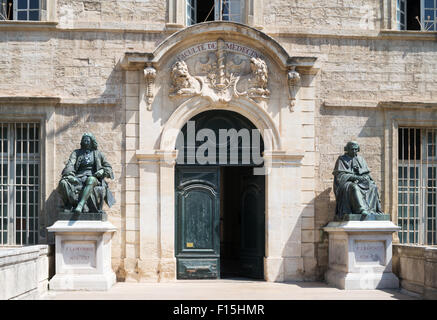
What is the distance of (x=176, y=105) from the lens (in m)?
11.5

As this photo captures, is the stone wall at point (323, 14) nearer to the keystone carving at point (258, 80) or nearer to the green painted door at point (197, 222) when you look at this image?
the keystone carving at point (258, 80)

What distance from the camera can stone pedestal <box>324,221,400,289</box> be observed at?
10.4 m

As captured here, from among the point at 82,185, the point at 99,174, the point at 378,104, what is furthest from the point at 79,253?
the point at 378,104

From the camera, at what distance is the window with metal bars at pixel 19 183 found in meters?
11.4

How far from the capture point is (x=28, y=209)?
1146 centimetres

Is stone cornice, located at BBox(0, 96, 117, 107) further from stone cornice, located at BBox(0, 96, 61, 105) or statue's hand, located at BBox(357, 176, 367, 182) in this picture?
statue's hand, located at BBox(357, 176, 367, 182)

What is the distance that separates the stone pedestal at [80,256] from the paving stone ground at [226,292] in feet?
0.57

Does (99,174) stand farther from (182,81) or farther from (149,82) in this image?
(182,81)

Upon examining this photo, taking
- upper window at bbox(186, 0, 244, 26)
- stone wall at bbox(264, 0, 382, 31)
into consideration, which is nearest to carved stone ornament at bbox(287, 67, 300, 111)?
stone wall at bbox(264, 0, 382, 31)

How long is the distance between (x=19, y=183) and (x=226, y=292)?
433 cm

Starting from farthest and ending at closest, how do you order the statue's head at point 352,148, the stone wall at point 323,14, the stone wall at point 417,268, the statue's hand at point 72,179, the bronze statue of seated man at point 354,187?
the stone wall at point 323,14
the statue's head at point 352,148
the bronze statue of seated man at point 354,187
the statue's hand at point 72,179
the stone wall at point 417,268

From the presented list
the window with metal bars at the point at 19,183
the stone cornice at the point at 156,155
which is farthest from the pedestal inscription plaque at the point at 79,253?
the stone cornice at the point at 156,155

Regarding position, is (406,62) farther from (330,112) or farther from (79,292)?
(79,292)

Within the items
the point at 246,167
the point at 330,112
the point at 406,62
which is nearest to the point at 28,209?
the point at 246,167
